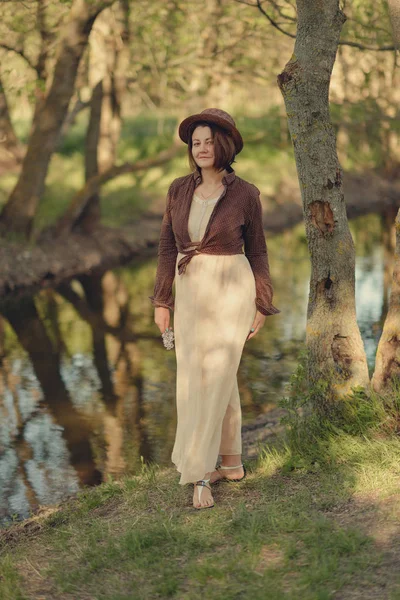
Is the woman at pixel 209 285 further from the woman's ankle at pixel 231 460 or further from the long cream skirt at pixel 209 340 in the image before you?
the woman's ankle at pixel 231 460

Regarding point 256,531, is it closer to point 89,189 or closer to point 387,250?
point 89,189

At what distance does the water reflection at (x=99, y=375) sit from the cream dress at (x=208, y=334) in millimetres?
1117

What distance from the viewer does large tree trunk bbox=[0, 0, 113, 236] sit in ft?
49.3

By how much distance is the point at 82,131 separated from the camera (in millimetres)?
30141

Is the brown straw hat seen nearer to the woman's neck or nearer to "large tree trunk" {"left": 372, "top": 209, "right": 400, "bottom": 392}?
the woman's neck

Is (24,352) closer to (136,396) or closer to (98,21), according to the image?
(136,396)

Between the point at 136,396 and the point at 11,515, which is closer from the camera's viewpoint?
the point at 11,515

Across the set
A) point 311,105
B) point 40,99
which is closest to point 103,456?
point 311,105

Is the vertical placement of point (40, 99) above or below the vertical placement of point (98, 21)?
below

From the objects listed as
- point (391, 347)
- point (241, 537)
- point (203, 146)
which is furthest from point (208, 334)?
point (391, 347)

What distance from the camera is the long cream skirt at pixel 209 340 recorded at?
543 centimetres

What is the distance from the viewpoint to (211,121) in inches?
211

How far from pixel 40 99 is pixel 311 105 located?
1140cm

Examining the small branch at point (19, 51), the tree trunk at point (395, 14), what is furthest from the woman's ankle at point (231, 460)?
the small branch at point (19, 51)
